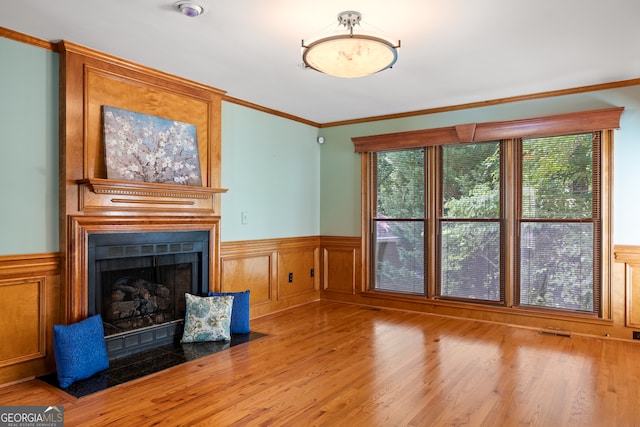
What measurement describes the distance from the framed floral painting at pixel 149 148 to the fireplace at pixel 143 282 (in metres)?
0.52

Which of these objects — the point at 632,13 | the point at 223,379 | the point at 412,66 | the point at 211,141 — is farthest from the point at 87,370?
the point at 632,13

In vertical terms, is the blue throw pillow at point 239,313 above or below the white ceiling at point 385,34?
below

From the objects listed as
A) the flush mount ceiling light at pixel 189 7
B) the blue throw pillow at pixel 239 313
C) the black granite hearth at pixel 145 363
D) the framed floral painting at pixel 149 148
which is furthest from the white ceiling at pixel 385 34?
the black granite hearth at pixel 145 363

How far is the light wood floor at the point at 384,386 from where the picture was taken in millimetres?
2512

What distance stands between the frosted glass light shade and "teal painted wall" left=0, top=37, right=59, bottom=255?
2.01 metres

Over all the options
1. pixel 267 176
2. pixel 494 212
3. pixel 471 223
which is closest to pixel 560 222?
pixel 494 212

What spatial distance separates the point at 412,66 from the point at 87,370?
3.48m

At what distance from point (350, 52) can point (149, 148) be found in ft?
6.62

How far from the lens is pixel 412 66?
12.0 ft

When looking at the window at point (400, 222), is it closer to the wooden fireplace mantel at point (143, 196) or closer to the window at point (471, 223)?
the window at point (471, 223)

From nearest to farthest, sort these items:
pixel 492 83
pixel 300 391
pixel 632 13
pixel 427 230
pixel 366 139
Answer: pixel 632 13 → pixel 300 391 → pixel 492 83 → pixel 427 230 → pixel 366 139

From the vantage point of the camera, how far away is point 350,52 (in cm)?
269

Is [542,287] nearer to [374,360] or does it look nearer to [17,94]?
[374,360]

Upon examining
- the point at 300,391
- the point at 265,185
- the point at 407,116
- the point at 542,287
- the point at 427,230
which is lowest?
the point at 300,391
